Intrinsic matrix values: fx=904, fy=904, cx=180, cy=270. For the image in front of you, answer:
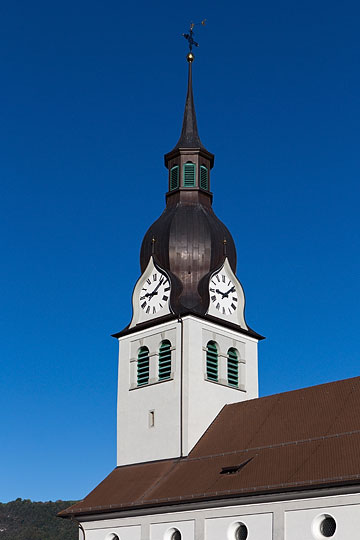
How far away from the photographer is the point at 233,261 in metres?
48.8

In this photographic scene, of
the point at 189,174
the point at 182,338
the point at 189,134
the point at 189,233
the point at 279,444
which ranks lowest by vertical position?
the point at 279,444

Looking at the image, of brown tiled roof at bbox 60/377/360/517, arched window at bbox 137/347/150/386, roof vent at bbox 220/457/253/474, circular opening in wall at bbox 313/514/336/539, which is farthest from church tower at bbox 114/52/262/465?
circular opening in wall at bbox 313/514/336/539

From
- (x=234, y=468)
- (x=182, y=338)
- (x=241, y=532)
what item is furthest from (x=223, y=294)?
(x=241, y=532)

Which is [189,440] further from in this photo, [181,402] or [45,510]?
[45,510]

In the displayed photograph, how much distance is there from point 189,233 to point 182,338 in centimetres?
604

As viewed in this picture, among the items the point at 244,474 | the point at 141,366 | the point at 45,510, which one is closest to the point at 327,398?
the point at 244,474

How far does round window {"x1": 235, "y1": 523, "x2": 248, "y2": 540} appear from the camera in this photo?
35.5 m

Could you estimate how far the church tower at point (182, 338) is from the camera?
44156mm

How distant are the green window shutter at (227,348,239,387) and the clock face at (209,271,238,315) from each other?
7.00 ft

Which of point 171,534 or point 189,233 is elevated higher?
point 189,233

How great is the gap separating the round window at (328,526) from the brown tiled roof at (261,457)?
4.28 ft

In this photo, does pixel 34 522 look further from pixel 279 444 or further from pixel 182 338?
pixel 279 444

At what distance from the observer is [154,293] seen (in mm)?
47344

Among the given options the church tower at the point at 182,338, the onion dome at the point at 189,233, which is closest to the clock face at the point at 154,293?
the church tower at the point at 182,338
